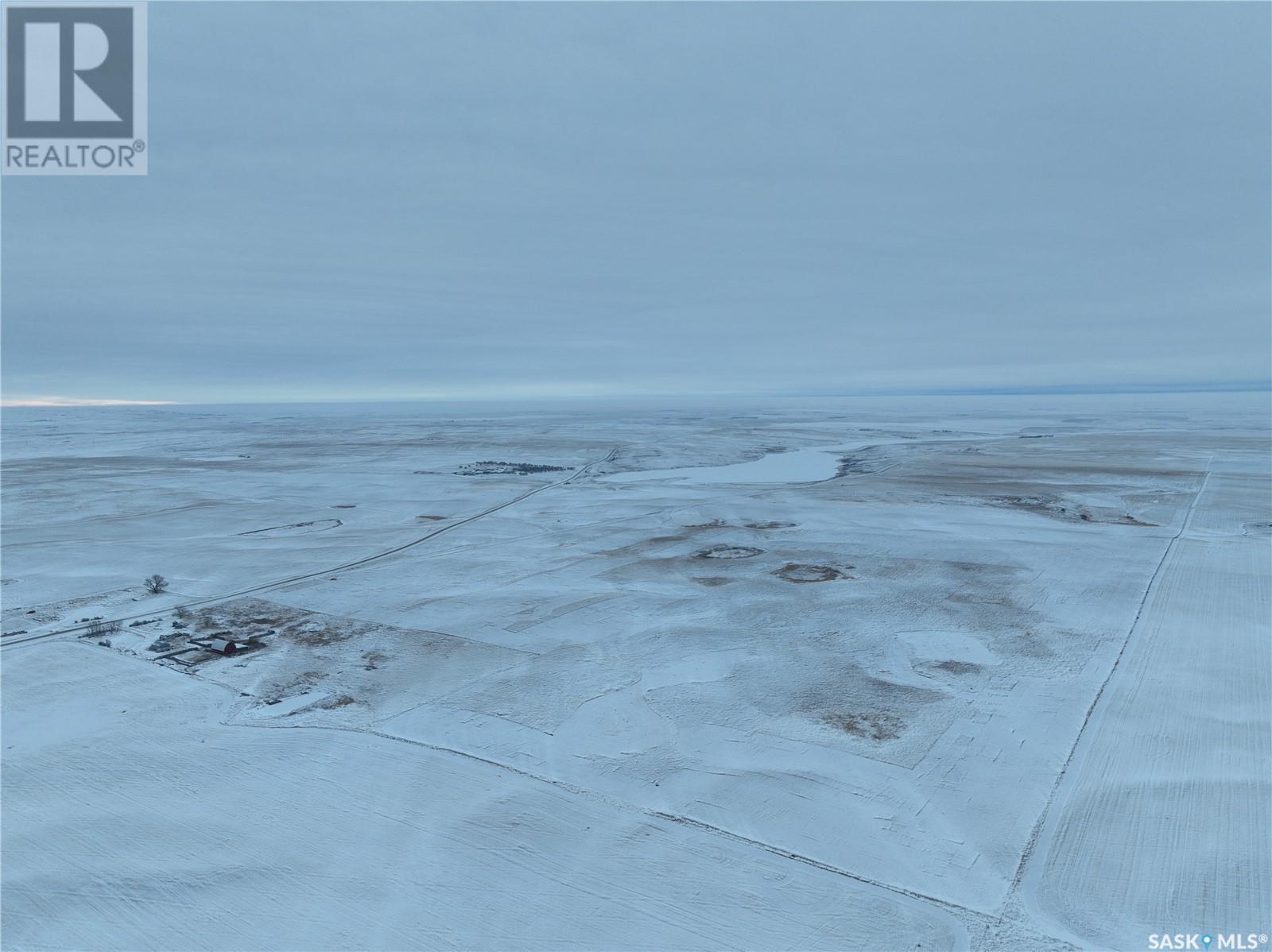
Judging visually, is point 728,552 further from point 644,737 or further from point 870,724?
point 644,737

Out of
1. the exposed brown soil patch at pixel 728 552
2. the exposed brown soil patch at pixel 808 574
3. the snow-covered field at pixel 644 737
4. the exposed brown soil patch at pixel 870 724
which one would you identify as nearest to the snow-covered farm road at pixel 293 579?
the snow-covered field at pixel 644 737

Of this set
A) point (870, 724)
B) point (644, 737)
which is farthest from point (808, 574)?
point (644, 737)

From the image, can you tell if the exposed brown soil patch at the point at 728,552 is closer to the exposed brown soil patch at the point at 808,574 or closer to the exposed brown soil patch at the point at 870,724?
the exposed brown soil patch at the point at 808,574

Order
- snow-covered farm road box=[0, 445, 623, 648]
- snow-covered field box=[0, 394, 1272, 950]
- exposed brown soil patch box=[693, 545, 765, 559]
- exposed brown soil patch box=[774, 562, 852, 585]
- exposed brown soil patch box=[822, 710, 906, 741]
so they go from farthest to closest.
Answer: exposed brown soil patch box=[693, 545, 765, 559], exposed brown soil patch box=[774, 562, 852, 585], snow-covered farm road box=[0, 445, 623, 648], exposed brown soil patch box=[822, 710, 906, 741], snow-covered field box=[0, 394, 1272, 950]

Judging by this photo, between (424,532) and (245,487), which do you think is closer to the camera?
(424,532)

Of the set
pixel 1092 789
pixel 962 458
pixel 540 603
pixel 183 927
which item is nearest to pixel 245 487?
pixel 540 603

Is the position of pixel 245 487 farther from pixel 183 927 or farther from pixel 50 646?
pixel 183 927

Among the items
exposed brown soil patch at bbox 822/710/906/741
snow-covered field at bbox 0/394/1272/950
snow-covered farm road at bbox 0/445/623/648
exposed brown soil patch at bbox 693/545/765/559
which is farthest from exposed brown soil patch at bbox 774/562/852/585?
snow-covered farm road at bbox 0/445/623/648

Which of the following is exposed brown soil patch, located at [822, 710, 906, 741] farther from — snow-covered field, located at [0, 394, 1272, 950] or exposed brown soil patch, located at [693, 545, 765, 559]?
exposed brown soil patch, located at [693, 545, 765, 559]
